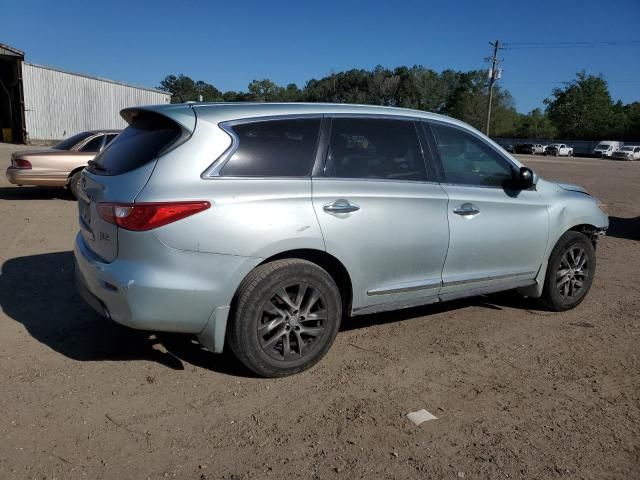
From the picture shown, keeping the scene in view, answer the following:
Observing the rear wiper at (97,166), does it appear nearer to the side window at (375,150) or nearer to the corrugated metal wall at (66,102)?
the side window at (375,150)

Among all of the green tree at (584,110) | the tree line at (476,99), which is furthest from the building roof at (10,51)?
the green tree at (584,110)

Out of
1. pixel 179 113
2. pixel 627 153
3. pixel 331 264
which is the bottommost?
pixel 331 264

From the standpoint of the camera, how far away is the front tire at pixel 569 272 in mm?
4930

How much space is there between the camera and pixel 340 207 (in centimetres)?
361

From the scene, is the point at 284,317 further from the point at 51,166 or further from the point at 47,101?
the point at 47,101

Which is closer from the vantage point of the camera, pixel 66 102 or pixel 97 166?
pixel 97 166

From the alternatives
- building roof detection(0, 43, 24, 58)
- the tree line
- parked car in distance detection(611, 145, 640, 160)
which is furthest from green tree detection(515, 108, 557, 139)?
building roof detection(0, 43, 24, 58)

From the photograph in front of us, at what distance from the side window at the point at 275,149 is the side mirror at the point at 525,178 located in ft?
6.26

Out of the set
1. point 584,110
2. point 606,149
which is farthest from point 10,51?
point 584,110

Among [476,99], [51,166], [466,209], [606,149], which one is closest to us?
[466,209]

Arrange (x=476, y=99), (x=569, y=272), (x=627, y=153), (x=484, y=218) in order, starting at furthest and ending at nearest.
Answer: (x=476, y=99)
(x=627, y=153)
(x=569, y=272)
(x=484, y=218)

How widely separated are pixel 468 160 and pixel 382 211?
1.15m

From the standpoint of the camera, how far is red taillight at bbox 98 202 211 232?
10.2 feet

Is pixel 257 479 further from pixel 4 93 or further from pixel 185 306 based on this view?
pixel 4 93
